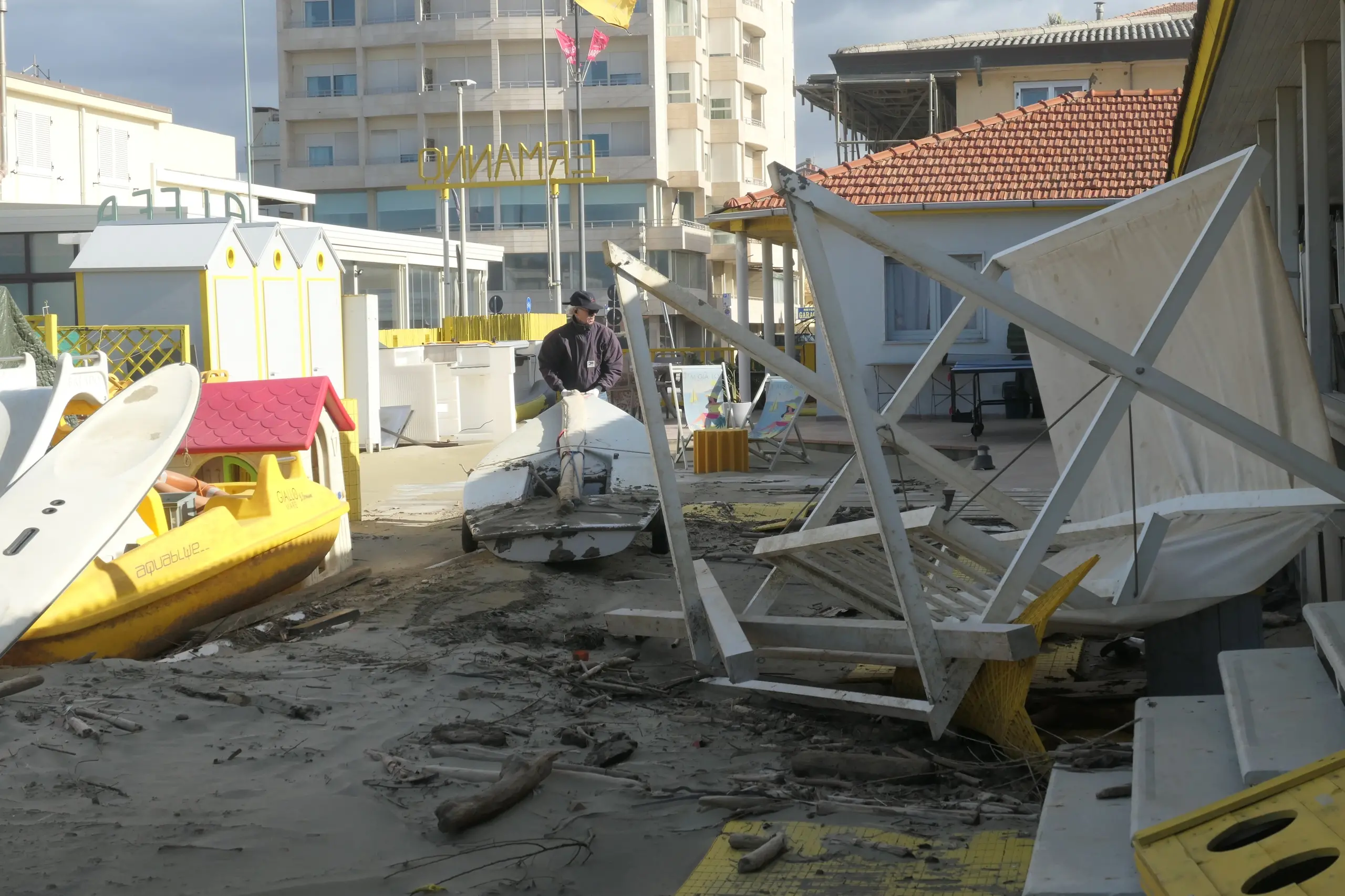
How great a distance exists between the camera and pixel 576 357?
11.3m

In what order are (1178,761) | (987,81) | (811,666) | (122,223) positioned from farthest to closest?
(987,81) < (122,223) < (811,666) < (1178,761)

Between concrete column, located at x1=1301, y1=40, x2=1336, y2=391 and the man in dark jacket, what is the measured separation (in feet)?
18.1

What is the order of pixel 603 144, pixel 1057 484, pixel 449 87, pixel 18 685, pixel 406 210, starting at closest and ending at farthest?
1. pixel 1057 484
2. pixel 18 685
3. pixel 603 144
4. pixel 449 87
5. pixel 406 210

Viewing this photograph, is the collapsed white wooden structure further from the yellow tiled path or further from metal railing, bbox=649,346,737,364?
metal railing, bbox=649,346,737,364

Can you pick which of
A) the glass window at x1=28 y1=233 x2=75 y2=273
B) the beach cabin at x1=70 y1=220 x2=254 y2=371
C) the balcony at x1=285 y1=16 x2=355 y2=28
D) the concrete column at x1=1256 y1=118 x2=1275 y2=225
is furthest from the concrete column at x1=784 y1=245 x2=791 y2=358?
the balcony at x1=285 y1=16 x2=355 y2=28

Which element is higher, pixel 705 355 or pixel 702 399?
pixel 705 355

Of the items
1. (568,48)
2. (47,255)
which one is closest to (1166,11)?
(568,48)

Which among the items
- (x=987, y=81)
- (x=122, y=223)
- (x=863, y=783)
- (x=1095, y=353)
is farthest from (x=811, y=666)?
(x=987, y=81)

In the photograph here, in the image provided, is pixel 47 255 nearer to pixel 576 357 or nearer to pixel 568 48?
pixel 568 48

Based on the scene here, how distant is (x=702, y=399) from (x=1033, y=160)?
7.42 m

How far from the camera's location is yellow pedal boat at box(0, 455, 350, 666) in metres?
7.02

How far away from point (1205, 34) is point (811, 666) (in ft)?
12.2

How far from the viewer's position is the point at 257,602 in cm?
886

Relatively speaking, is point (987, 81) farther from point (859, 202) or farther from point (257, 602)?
point (257, 602)
